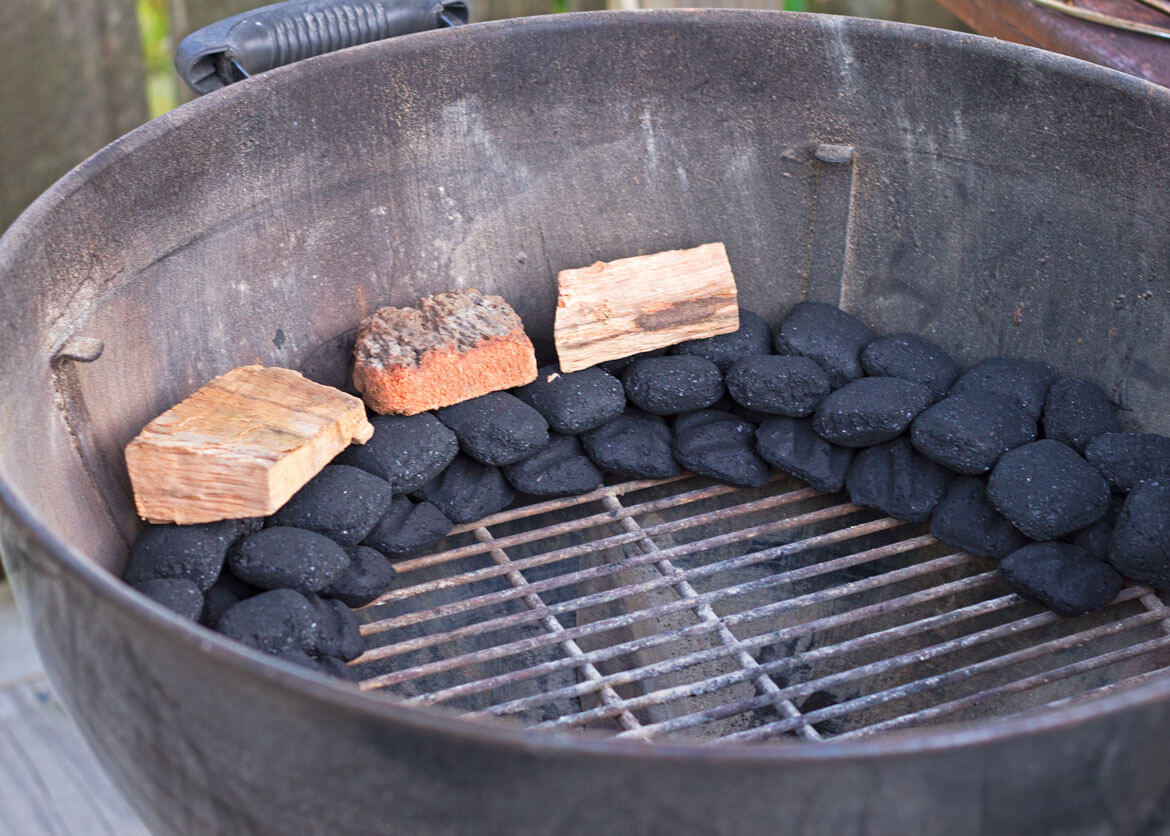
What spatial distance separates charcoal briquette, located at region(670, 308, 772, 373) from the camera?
1532mm

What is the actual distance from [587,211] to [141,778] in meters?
1.00

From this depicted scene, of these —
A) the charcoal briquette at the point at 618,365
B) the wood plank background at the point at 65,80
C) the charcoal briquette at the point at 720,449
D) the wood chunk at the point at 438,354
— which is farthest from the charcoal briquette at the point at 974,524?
the wood plank background at the point at 65,80

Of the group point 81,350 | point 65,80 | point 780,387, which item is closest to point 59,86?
point 65,80

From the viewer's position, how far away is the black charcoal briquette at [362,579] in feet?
4.12

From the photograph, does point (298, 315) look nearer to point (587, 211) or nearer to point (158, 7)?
point (587, 211)

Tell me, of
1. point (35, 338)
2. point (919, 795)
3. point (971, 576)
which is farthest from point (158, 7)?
point (919, 795)

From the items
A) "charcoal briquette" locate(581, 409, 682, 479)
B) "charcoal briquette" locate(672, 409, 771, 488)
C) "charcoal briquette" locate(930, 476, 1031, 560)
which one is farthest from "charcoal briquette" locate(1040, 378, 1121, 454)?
"charcoal briquette" locate(581, 409, 682, 479)

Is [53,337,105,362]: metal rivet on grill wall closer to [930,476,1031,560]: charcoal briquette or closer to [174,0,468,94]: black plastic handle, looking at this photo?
[174,0,468,94]: black plastic handle

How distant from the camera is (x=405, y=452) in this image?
1347mm

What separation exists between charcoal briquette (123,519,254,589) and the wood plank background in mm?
1145

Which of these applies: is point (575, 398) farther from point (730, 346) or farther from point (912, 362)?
point (912, 362)

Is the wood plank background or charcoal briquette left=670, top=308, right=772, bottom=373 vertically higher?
the wood plank background

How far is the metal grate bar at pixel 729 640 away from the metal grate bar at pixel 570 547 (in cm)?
2

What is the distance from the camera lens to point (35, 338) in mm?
1121
